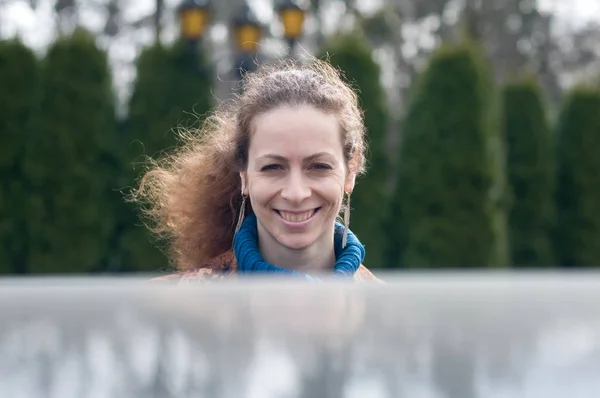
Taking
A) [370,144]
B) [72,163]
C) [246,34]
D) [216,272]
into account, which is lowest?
[216,272]

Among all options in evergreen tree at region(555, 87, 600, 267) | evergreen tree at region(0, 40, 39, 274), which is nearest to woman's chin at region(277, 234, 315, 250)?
evergreen tree at region(0, 40, 39, 274)

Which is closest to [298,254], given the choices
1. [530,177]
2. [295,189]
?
[295,189]

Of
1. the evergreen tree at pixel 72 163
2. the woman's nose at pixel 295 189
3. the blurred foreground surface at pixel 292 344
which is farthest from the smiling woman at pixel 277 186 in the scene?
the evergreen tree at pixel 72 163

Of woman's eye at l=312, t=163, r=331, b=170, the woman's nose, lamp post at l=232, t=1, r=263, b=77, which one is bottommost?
the woman's nose

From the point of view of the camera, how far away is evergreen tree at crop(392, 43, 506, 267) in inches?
377

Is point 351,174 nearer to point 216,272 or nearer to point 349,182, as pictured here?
point 349,182

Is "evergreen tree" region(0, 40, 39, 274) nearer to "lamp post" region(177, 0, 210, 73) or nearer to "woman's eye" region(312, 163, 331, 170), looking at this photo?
"lamp post" region(177, 0, 210, 73)

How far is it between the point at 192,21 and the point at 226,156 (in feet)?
25.4

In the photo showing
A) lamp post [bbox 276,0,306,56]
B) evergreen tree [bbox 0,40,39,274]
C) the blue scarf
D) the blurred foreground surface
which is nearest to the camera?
the blurred foreground surface

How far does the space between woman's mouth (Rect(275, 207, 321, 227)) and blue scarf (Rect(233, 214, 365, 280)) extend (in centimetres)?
11

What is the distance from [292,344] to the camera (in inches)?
17.3

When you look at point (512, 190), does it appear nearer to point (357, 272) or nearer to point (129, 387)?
point (357, 272)

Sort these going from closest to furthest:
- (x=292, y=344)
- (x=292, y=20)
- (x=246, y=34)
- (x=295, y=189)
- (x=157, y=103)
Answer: (x=292, y=344) < (x=295, y=189) < (x=292, y=20) < (x=246, y=34) < (x=157, y=103)

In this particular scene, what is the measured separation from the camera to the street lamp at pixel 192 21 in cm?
973
